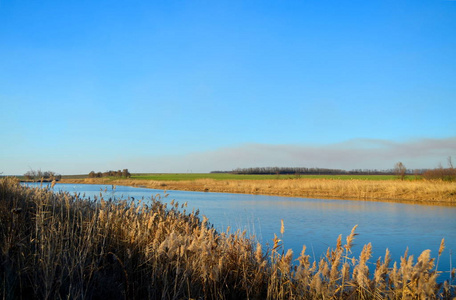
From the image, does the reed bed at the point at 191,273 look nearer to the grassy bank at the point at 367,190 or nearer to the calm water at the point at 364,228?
the calm water at the point at 364,228

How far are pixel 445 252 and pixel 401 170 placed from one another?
38607 mm

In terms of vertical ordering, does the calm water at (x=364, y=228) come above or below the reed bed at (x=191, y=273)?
below

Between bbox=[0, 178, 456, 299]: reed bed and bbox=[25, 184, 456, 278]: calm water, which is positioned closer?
bbox=[0, 178, 456, 299]: reed bed

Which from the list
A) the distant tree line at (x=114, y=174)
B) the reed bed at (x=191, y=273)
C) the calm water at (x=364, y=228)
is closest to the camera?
the reed bed at (x=191, y=273)

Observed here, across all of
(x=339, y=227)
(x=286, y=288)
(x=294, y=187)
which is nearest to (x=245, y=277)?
(x=286, y=288)

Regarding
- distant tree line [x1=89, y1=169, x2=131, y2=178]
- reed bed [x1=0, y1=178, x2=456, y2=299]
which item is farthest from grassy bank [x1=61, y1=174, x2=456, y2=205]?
distant tree line [x1=89, y1=169, x2=131, y2=178]

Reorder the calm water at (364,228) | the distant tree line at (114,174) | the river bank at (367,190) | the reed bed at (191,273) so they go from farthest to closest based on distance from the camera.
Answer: the distant tree line at (114,174) < the river bank at (367,190) < the calm water at (364,228) < the reed bed at (191,273)

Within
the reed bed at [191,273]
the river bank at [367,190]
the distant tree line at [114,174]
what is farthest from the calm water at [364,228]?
the distant tree line at [114,174]

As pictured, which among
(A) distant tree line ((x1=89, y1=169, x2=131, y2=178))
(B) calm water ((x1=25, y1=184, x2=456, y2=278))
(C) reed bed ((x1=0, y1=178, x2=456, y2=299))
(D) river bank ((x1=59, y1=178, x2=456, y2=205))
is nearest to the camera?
(C) reed bed ((x1=0, y1=178, x2=456, y2=299))

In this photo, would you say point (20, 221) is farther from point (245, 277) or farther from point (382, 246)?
point (382, 246)

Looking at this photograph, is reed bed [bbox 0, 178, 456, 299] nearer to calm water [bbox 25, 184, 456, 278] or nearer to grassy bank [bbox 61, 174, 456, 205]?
calm water [bbox 25, 184, 456, 278]

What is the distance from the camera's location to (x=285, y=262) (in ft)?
14.1

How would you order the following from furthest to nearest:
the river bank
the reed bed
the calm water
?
1. the river bank
2. the calm water
3. the reed bed

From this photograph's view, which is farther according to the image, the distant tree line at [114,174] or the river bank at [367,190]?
the distant tree line at [114,174]
